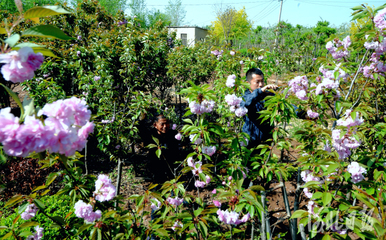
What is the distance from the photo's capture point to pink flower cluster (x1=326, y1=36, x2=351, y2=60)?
2180mm

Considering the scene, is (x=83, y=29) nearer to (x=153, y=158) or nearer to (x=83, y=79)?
(x=83, y=79)

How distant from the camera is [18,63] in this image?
73 centimetres

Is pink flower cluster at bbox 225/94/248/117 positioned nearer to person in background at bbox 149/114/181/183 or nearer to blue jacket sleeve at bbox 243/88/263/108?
blue jacket sleeve at bbox 243/88/263/108

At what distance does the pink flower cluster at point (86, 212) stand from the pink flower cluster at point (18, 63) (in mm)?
903

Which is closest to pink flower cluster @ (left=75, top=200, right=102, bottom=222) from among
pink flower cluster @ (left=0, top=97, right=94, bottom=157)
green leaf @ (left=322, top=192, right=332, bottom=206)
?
pink flower cluster @ (left=0, top=97, right=94, bottom=157)

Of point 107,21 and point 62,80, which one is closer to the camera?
point 62,80

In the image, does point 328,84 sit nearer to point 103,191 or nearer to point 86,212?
point 103,191

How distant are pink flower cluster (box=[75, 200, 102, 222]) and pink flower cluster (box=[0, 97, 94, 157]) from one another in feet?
2.32

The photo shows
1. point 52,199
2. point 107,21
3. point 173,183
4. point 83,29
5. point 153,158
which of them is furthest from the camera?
point 107,21

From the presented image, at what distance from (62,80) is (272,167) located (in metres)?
5.32

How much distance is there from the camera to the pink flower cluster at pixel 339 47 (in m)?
2.18

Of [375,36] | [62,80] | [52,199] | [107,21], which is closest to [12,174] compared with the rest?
[52,199]

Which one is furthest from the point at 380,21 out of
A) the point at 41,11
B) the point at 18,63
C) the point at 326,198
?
the point at 18,63

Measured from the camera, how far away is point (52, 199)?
2988mm
